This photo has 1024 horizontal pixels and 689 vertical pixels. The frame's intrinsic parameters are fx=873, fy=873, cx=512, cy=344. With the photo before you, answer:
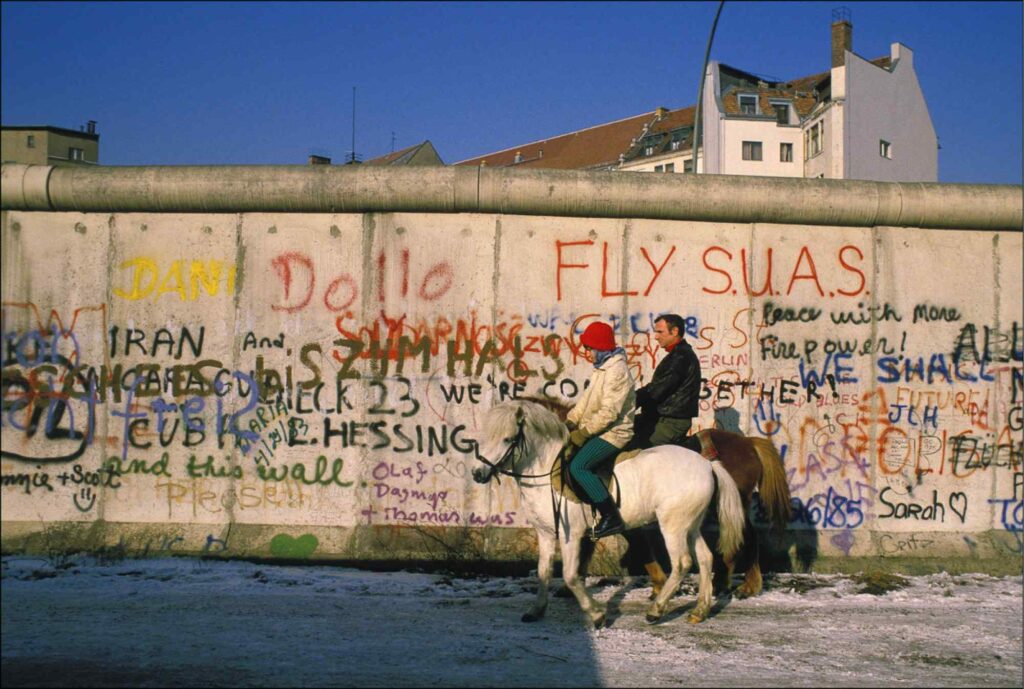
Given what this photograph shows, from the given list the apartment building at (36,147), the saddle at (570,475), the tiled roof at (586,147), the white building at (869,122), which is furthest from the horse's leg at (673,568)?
the tiled roof at (586,147)

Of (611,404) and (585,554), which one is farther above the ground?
(611,404)

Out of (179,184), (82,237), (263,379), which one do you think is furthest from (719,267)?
(82,237)

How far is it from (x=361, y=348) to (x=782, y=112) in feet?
216

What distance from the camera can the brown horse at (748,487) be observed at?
8.55 m

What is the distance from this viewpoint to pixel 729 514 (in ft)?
25.6

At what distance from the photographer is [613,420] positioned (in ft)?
24.3

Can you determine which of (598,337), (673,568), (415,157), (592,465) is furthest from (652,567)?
(415,157)

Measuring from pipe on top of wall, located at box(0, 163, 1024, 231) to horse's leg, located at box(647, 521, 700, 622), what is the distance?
3.56 metres

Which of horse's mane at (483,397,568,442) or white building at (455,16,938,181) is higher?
white building at (455,16,938,181)

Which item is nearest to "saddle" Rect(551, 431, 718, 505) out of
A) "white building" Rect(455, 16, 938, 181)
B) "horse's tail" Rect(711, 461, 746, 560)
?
"horse's tail" Rect(711, 461, 746, 560)

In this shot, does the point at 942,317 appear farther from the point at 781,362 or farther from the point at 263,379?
the point at 263,379

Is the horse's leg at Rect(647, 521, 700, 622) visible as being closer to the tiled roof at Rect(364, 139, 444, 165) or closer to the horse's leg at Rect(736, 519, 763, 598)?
the horse's leg at Rect(736, 519, 763, 598)

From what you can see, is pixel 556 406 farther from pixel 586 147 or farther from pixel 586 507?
pixel 586 147

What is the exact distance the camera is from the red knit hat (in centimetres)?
740
